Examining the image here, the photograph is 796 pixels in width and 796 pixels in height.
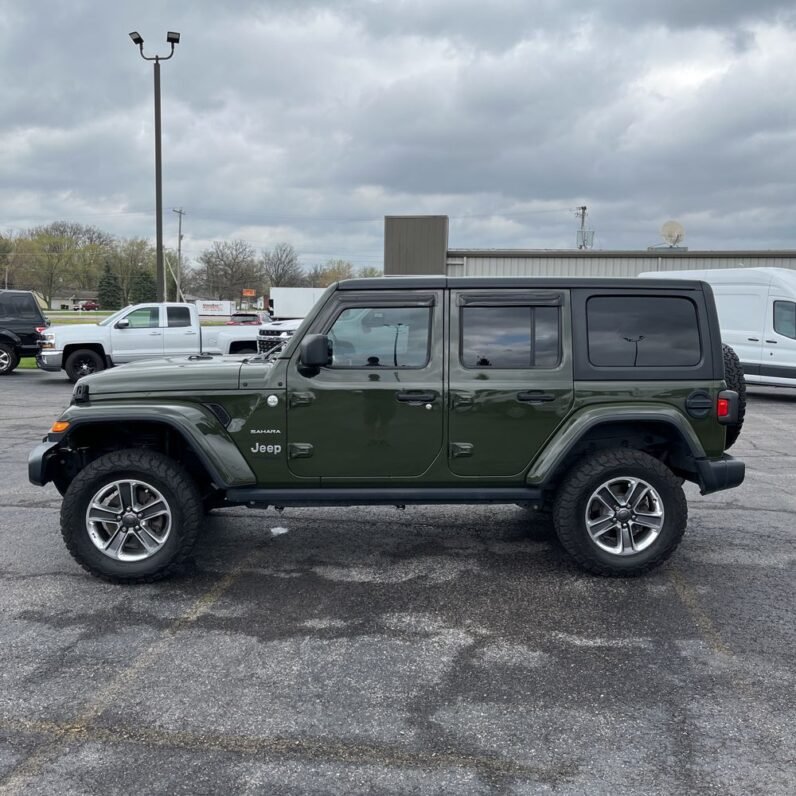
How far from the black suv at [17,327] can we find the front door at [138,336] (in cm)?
278

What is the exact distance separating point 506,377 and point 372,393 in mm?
868

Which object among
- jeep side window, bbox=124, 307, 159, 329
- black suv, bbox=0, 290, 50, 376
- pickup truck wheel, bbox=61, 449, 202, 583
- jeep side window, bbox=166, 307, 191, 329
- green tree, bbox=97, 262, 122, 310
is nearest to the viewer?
pickup truck wheel, bbox=61, 449, 202, 583

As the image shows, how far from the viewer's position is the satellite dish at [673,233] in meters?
23.7

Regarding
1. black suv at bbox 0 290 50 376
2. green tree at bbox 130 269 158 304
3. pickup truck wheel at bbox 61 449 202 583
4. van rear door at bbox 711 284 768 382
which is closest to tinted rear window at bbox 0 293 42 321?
black suv at bbox 0 290 50 376

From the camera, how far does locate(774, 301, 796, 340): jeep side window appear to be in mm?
13938

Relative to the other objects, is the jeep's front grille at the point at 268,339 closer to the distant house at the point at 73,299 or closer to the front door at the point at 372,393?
the front door at the point at 372,393

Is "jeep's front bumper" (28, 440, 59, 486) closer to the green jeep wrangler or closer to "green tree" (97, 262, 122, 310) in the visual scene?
the green jeep wrangler

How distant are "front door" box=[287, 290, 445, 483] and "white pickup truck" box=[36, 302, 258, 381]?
1114cm

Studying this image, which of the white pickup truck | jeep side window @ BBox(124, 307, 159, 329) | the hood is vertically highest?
jeep side window @ BBox(124, 307, 159, 329)

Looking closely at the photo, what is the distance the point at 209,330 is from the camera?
17.2m

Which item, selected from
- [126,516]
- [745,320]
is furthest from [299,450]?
[745,320]

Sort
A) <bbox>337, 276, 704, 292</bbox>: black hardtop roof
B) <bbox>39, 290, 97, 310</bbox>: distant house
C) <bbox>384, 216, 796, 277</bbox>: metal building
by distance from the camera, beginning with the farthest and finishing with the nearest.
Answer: <bbox>39, 290, 97, 310</bbox>: distant house → <bbox>384, 216, 796, 277</bbox>: metal building → <bbox>337, 276, 704, 292</bbox>: black hardtop roof

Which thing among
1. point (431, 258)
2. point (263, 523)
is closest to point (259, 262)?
point (431, 258)

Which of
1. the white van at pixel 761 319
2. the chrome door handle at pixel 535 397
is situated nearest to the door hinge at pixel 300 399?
the chrome door handle at pixel 535 397
